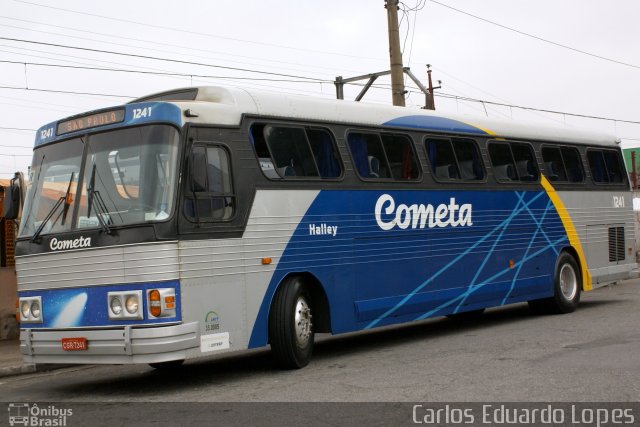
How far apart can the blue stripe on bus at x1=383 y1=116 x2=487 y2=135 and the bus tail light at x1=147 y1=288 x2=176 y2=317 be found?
4771 millimetres

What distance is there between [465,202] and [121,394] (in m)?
6.40

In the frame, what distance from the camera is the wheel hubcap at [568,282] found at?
51.6 ft

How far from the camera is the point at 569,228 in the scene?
1580 cm

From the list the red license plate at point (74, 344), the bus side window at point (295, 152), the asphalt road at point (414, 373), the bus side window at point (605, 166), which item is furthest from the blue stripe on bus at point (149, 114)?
the bus side window at point (605, 166)

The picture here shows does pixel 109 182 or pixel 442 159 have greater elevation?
pixel 442 159

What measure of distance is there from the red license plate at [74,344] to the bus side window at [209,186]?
67.9 inches

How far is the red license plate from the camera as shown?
898 centimetres

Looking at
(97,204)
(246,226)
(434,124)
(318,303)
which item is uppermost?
(434,124)

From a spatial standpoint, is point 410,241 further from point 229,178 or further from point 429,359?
point 229,178

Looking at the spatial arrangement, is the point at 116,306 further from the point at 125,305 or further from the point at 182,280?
the point at 182,280

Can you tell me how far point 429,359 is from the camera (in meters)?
10.5

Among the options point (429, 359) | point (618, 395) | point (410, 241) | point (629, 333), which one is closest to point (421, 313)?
point (410, 241)

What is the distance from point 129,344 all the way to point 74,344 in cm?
78

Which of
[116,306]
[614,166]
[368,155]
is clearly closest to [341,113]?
[368,155]
